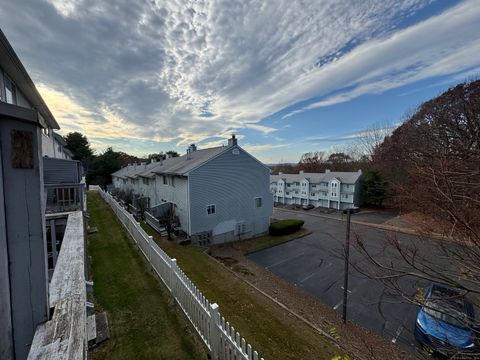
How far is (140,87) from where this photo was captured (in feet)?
45.9

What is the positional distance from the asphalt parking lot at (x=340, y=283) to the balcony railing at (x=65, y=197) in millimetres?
8195

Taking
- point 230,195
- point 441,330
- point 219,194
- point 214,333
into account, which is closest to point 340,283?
point 441,330

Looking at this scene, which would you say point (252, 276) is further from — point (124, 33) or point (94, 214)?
point (124, 33)

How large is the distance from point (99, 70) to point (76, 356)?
533 inches

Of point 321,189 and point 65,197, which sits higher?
point 65,197

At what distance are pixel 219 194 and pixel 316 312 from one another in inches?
410

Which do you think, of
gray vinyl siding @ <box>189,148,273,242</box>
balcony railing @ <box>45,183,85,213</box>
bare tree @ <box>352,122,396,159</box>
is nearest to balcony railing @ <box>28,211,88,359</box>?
balcony railing @ <box>45,183,85,213</box>

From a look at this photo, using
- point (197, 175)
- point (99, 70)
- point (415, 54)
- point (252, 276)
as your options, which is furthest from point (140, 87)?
point (415, 54)

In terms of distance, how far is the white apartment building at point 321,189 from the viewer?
3562 centimetres

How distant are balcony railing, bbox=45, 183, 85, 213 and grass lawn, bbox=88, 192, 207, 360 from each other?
7.42 feet

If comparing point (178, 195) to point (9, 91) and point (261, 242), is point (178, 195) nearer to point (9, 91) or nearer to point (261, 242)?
point (261, 242)

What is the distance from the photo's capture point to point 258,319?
722cm

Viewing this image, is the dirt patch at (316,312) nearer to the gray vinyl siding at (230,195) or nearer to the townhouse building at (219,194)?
the gray vinyl siding at (230,195)

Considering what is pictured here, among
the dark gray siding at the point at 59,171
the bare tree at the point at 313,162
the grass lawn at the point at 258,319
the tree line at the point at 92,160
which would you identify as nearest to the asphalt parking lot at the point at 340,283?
the grass lawn at the point at 258,319
